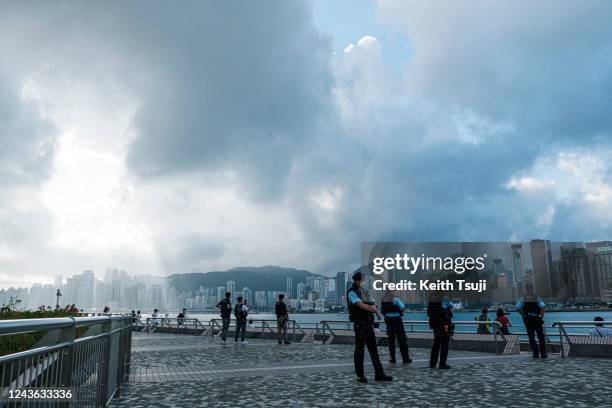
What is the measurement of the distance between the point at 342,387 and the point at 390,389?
82 cm

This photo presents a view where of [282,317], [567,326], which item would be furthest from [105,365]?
[282,317]

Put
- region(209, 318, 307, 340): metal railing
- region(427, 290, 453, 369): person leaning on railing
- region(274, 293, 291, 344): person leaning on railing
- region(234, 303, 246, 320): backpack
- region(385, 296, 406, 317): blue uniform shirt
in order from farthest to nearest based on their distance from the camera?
region(209, 318, 307, 340): metal railing
region(234, 303, 246, 320): backpack
region(274, 293, 291, 344): person leaning on railing
region(385, 296, 406, 317): blue uniform shirt
region(427, 290, 453, 369): person leaning on railing

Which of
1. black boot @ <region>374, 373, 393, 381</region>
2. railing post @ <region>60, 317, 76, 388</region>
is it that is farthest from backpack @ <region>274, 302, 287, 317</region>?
railing post @ <region>60, 317, 76, 388</region>

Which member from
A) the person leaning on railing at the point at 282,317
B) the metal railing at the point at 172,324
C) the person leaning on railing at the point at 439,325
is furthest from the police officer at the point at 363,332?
the metal railing at the point at 172,324

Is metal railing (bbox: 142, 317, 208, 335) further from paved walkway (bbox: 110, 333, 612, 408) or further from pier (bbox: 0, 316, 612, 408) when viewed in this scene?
paved walkway (bbox: 110, 333, 612, 408)

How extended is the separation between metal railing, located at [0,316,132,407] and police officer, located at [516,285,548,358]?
10.2 m

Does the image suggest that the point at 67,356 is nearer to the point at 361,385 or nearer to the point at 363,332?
the point at 361,385

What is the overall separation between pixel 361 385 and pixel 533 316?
6.23 meters

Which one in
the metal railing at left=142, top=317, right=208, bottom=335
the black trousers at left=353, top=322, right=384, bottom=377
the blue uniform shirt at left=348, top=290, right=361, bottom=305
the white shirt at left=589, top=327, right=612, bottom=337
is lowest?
the metal railing at left=142, top=317, right=208, bottom=335

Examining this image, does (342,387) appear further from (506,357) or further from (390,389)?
(506,357)

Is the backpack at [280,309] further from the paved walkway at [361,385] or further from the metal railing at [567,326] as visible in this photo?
the metal railing at [567,326]

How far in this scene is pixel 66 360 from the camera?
3.46 metres

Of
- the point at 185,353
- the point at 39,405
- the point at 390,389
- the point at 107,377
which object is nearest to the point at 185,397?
the point at 107,377

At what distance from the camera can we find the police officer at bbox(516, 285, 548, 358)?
1196 centimetres
